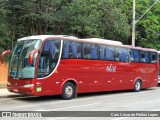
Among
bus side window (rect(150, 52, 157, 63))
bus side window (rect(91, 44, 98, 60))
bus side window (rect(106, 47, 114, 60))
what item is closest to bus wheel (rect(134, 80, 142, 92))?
bus side window (rect(150, 52, 157, 63))

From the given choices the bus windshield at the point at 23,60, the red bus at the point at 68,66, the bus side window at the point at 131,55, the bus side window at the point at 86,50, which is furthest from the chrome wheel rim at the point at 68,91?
the bus side window at the point at 131,55

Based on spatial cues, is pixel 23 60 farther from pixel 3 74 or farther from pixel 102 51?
pixel 3 74

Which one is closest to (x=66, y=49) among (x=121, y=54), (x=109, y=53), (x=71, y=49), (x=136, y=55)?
(x=71, y=49)

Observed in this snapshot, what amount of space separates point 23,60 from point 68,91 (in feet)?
9.75

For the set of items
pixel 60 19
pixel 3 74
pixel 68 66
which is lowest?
pixel 3 74

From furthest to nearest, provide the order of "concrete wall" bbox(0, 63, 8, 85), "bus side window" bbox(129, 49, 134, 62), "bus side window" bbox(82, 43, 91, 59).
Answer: "concrete wall" bbox(0, 63, 8, 85), "bus side window" bbox(129, 49, 134, 62), "bus side window" bbox(82, 43, 91, 59)

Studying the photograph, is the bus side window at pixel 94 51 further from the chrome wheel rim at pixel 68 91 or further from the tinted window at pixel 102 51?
the chrome wheel rim at pixel 68 91

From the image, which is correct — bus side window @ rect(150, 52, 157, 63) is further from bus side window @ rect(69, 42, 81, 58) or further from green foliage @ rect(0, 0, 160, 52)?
bus side window @ rect(69, 42, 81, 58)

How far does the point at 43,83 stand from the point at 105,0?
55.8 ft

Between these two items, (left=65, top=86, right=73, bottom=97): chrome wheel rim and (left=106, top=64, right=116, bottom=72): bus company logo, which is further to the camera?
(left=106, top=64, right=116, bottom=72): bus company logo

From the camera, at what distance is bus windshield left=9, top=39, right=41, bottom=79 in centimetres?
1521

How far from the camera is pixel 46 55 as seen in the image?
15.6m

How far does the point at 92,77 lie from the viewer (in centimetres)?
1848

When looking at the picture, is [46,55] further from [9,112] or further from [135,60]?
[135,60]
